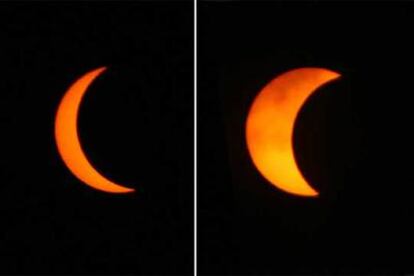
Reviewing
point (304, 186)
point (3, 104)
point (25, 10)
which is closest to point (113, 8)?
point (25, 10)

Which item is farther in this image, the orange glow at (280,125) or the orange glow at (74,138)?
the orange glow at (74,138)

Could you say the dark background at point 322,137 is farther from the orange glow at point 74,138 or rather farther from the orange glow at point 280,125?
the orange glow at point 74,138

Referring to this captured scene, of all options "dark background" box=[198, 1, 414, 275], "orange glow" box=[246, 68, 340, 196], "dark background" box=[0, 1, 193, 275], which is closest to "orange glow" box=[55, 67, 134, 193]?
"dark background" box=[0, 1, 193, 275]

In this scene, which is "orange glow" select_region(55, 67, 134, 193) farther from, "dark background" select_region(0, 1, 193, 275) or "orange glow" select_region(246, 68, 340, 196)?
"orange glow" select_region(246, 68, 340, 196)

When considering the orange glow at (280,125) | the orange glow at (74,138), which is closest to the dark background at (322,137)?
the orange glow at (280,125)
